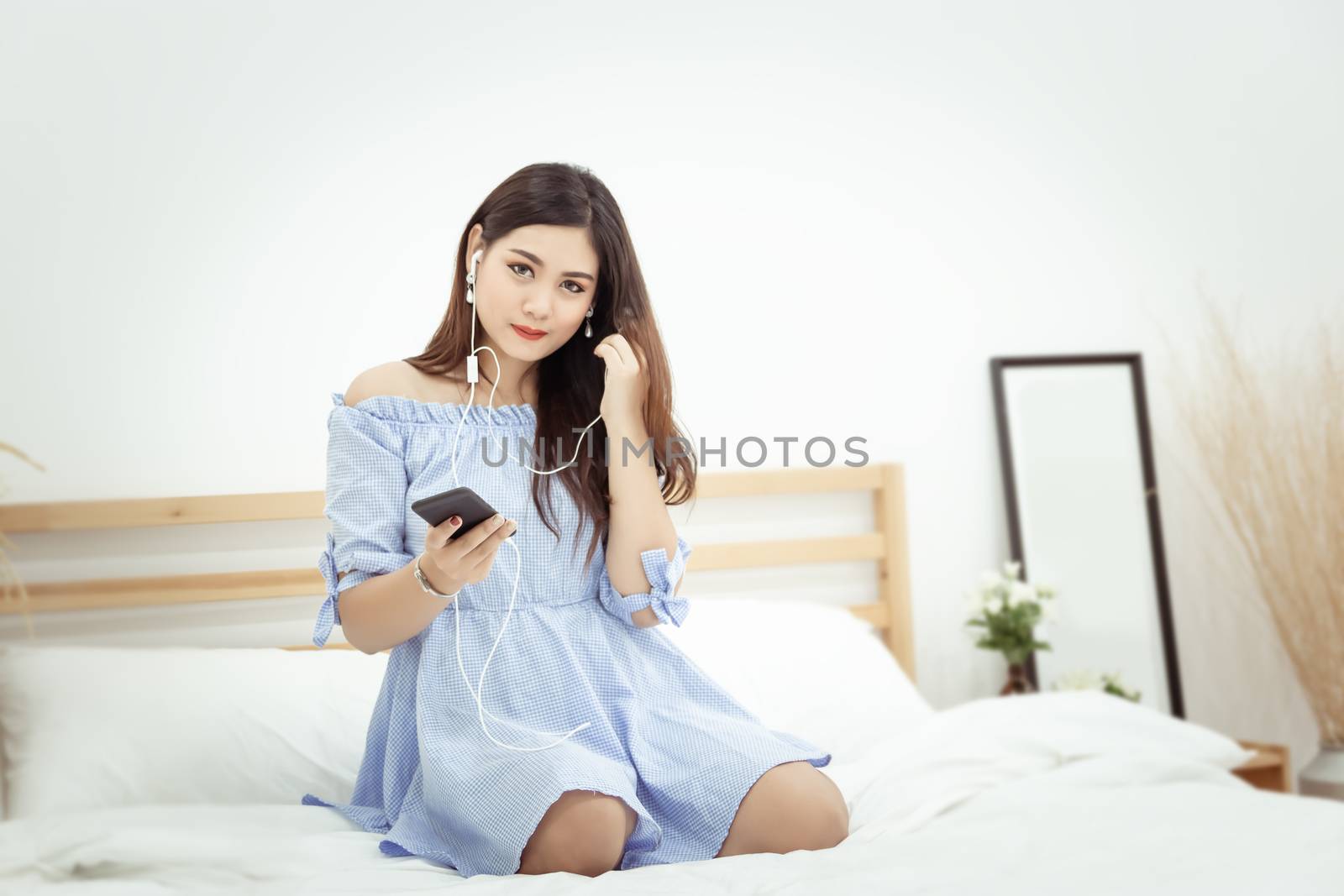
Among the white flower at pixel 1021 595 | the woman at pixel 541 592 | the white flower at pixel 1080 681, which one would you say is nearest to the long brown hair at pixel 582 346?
the woman at pixel 541 592

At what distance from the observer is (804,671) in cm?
176

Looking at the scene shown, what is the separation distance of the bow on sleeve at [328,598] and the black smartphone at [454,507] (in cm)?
21

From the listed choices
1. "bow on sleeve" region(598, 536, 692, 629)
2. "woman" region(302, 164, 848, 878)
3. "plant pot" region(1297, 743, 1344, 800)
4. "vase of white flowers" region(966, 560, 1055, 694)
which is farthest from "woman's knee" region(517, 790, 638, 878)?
"plant pot" region(1297, 743, 1344, 800)

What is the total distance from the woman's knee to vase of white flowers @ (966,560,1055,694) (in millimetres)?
1250

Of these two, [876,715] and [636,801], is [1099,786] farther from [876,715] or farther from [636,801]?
[636,801]

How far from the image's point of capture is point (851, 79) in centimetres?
202

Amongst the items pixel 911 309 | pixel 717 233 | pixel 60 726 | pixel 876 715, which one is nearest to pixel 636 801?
pixel 60 726

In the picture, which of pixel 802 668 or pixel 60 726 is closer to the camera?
pixel 60 726

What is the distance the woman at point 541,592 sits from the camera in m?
1.08

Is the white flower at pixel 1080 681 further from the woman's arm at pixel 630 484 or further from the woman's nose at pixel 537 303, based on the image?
the woman's nose at pixel 537 303

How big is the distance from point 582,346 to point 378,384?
24 centimetres

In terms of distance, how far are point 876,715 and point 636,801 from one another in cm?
74

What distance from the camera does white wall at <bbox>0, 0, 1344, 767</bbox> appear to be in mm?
1219

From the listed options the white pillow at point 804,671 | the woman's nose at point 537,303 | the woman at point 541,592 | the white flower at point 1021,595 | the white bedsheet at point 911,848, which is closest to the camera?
the white bedsheet at point 911,848
